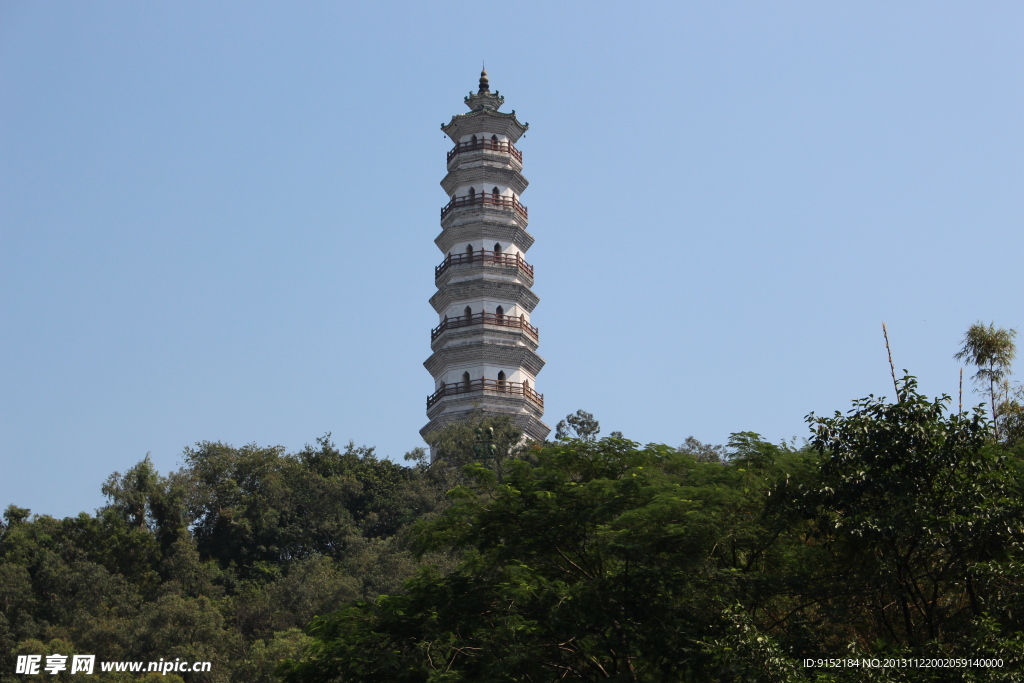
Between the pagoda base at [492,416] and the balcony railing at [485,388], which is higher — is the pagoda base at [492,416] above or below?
below

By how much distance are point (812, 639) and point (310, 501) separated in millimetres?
32905

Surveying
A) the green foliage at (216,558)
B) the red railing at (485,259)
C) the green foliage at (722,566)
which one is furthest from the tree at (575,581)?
the red railing at (485,259)

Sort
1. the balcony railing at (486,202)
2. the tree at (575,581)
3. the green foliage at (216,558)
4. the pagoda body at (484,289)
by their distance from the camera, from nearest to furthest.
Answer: the tree at (575,581)
the green foliage at (216,558)
the pagoda body at (484,289)
the balcony railing at (486,202)

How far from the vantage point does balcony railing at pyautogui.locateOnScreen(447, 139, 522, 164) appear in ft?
171

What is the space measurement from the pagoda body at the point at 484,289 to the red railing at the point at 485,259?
0.12 feet

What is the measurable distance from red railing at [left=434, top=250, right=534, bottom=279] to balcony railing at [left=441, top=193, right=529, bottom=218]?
2.14 metres

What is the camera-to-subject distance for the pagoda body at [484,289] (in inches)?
1853

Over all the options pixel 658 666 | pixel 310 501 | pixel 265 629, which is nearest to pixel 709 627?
pixel 658 666

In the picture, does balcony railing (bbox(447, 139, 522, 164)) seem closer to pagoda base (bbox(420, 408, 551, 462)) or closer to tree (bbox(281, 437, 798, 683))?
pagoda base (bbox(420, 408, 551, 462))

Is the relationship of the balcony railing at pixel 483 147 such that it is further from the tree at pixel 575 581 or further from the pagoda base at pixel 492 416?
the tree at pixel 575 581

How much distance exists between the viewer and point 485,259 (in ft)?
161

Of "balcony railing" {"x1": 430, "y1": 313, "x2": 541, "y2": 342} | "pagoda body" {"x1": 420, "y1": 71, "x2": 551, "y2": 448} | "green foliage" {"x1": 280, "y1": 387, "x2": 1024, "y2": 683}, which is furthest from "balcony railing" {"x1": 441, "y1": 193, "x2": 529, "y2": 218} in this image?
"green foliage" {"x1": 280, "y1": 387, "x2": 1024, "y2": 683}

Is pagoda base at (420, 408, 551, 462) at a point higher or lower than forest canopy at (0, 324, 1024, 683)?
higher

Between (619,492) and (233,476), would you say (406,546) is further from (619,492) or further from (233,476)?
(619,492)
